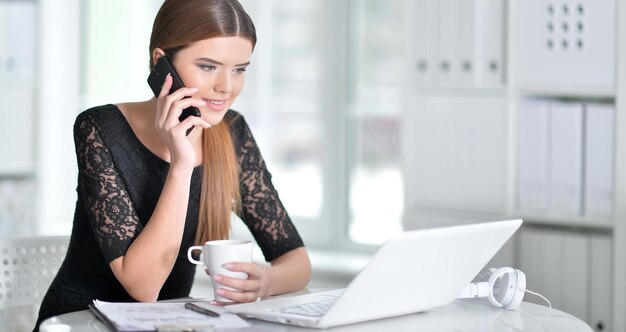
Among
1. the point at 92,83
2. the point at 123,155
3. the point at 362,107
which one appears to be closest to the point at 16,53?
the point at 92,83

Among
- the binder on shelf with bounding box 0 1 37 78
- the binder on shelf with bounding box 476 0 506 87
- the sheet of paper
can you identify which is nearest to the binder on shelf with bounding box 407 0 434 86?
the binder on shelf with bounding box 476 0 506 87

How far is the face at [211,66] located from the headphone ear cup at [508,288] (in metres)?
0.66

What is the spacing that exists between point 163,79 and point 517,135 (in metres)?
1.41

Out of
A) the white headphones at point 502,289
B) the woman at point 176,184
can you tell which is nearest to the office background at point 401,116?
the woman at point 176,184

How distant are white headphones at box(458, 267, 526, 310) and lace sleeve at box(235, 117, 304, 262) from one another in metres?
0.52

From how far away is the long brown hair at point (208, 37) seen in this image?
1.95 m

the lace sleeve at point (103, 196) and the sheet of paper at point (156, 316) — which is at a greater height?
the lace sleeve at point (103, 196)

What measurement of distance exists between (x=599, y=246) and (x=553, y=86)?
501 mm

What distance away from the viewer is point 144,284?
1.86 meters

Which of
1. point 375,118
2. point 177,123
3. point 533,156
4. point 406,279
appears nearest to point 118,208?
point 177,123

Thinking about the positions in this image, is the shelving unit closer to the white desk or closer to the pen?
the white desk

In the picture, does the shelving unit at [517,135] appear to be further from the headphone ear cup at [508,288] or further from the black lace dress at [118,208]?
the headphone ear cup at [508,288]

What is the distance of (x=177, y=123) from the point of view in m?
1.89

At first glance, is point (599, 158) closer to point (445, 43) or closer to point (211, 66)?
point (445, 43)
